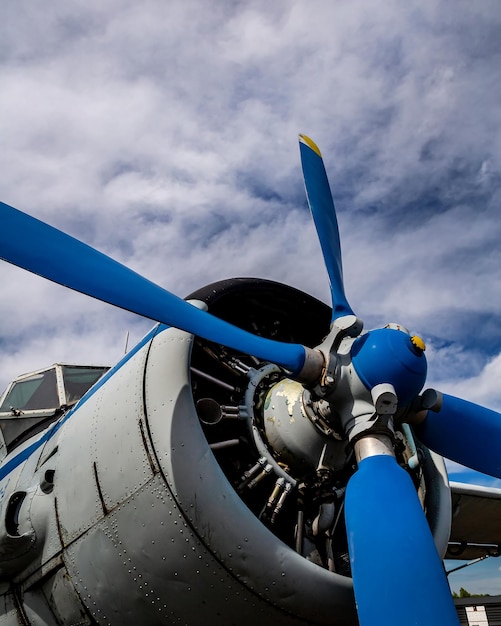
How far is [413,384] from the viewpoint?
4.03 metres

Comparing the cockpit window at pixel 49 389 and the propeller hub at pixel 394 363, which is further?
the cockpit window at pixel 49 389

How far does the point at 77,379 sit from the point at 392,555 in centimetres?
607

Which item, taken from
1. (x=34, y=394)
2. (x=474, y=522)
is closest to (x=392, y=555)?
(x=34, y=394)

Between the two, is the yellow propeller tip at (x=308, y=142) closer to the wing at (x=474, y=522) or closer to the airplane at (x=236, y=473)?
the airplane at (x=236, y=473)

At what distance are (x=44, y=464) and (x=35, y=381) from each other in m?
3.54

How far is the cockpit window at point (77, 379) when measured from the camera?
7914mm

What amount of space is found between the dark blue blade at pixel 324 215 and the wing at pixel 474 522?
4051 mm

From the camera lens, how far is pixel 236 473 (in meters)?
4.69

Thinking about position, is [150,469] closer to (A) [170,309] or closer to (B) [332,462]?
(A) [170,309]

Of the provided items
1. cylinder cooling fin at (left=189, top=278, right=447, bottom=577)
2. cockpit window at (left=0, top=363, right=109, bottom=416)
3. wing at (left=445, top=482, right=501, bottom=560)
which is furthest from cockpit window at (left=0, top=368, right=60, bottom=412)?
wing at (left=445, top=482, right=501, bottom=560)

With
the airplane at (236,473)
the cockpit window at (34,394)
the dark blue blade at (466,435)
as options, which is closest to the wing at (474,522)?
the dark blue blade at (466,435)

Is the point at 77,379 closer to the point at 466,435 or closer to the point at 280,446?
the point at 280,446

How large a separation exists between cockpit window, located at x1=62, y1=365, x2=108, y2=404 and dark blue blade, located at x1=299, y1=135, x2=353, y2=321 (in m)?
4.64

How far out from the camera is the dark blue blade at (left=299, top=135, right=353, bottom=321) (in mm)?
4799
